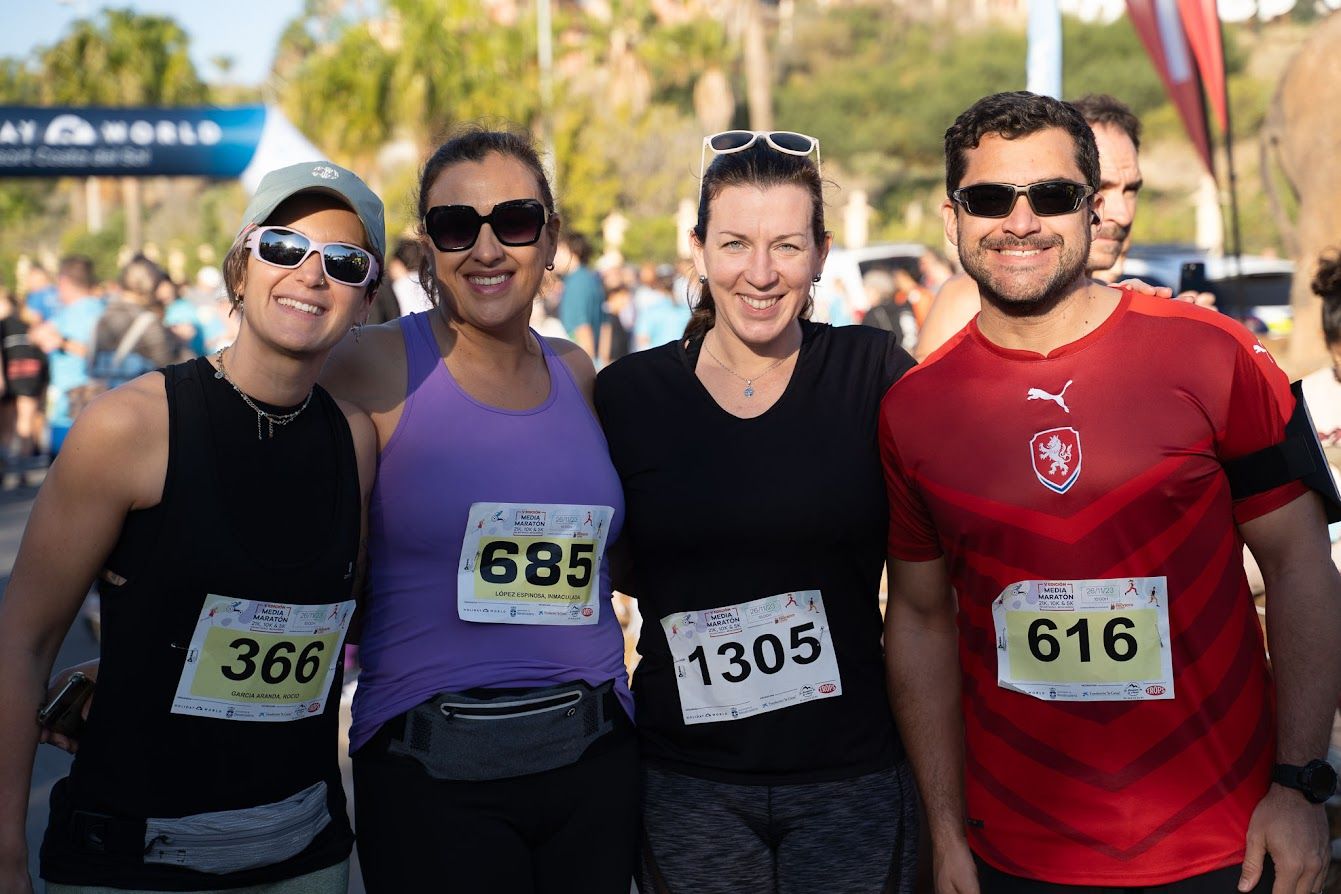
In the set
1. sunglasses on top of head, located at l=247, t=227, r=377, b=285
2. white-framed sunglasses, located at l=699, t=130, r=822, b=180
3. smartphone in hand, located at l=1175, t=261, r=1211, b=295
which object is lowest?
smartphone in hand, located at l=1175, t=261, r=1211, b=295

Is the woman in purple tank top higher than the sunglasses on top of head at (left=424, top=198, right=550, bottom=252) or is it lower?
lower

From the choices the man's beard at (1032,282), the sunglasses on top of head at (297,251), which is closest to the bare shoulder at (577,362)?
the sunglasses on top of head at (297,251)

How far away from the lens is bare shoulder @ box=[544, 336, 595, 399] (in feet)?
11.2

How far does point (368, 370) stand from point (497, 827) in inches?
39.3

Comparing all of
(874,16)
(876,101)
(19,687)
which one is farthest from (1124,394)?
(874,16)

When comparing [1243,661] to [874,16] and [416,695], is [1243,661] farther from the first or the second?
[874,16]

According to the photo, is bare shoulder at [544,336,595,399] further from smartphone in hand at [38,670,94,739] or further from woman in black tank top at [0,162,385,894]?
smartphone in hand at [38,670,94,739]

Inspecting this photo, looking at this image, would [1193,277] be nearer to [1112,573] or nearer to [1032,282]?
[1032,282]

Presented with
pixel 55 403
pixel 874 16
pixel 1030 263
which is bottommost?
pixel 55 403

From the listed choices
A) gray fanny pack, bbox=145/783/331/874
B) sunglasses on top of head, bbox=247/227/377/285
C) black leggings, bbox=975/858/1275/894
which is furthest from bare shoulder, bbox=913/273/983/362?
gray fanny pack, bbox=145/783/331/874

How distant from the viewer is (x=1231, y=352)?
2.71 meters

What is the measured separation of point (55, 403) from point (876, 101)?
49966 millimetres

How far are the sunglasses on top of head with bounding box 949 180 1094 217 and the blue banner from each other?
18571 mm

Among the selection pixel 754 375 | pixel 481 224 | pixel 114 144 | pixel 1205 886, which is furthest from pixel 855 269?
pixel 1205 886
